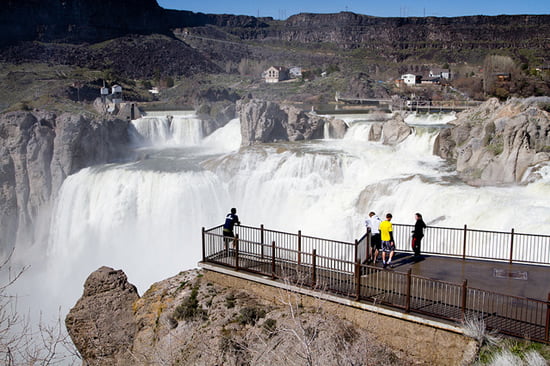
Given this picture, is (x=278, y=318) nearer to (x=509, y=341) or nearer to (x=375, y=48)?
(x=509, y=341)

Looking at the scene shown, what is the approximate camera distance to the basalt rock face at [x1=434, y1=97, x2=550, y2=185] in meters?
21.3

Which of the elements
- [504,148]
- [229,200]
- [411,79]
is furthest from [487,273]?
[411,79]

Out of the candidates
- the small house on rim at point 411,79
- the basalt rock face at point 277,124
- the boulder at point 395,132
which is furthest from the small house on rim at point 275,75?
the boulder at point 395,132

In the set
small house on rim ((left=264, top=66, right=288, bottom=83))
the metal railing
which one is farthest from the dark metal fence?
small house on rim ((left=264, top=66, right=288, bottom=83))

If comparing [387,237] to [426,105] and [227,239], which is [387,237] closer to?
[227,239]

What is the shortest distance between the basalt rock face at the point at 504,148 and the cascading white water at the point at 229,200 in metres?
0.80

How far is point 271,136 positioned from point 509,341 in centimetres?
3020

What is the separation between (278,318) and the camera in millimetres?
10031

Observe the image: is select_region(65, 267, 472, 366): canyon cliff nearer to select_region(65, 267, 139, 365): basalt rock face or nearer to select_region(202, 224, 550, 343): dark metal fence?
select_region(65, 267, 139, 365): basalt rock face

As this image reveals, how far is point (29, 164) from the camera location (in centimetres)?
3366

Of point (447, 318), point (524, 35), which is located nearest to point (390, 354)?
point (447, 318)

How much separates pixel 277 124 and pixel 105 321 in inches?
1075

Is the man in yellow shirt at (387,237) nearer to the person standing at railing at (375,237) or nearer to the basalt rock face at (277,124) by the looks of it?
the person standing at railing at (375,237)

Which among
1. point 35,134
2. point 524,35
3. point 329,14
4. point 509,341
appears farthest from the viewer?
point 329,14
